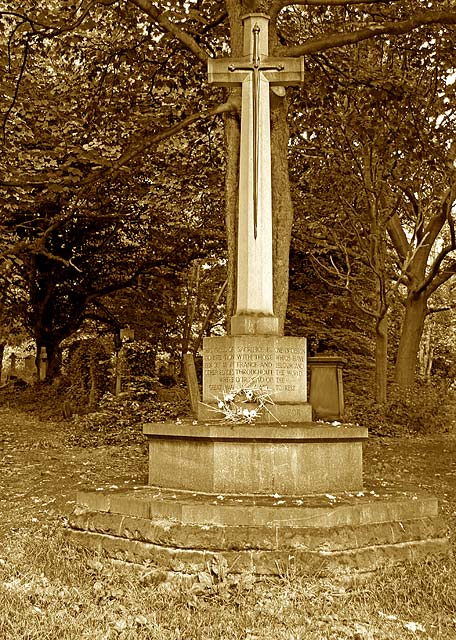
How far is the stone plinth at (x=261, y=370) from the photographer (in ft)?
23.0

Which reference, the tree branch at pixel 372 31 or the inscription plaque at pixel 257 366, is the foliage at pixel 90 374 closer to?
the tree branch at pixel 372 31

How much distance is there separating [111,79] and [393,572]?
428 inches

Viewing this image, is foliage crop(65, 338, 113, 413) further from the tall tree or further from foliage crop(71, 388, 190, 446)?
the tall tree

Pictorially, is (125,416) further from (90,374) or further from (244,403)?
(244,403)

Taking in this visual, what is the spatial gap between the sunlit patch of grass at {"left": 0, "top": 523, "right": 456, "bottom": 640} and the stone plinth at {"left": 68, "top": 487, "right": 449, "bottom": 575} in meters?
0.14

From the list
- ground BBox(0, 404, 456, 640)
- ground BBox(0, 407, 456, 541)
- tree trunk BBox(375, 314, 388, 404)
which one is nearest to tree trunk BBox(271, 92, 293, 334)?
ground BBox(0, 407, 456, 541)

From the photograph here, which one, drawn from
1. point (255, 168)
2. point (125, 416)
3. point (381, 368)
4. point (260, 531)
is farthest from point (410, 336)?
point (260, 531)

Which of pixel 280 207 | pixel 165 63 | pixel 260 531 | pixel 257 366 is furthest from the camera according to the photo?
pixel 165 63

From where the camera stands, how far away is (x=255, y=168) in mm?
7461

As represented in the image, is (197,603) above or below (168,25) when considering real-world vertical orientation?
below

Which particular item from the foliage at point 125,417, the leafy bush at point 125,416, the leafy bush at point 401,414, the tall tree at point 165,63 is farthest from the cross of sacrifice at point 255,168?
the leafy bush at point 401,414

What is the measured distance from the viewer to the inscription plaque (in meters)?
7.02

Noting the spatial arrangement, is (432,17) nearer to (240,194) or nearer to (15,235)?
(240,194)

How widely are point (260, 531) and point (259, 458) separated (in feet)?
2.91
